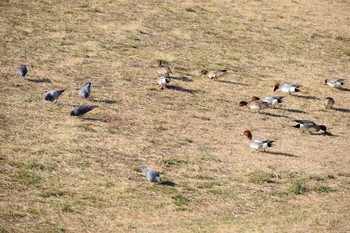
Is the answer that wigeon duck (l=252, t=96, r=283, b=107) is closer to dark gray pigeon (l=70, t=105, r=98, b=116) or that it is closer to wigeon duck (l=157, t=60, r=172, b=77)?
wigeon duck (l=157, t=60, r=172, b=77)

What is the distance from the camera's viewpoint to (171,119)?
20703 mm

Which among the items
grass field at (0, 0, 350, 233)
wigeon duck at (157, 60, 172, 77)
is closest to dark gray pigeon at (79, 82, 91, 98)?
grass field at (0, 0, 350, 233)

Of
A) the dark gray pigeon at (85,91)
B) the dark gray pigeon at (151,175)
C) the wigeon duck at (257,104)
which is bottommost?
the wigeon duck at (257,104)

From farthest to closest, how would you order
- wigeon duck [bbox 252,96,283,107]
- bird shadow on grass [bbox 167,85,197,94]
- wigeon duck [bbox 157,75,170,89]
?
bird shadow on grass [bbox 167,85,197,94] → wigeon duck [bbox 157,75,170,89] → wigeon duck [bbox 252,96,283,107]

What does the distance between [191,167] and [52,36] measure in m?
12.4

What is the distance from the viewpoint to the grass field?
14.7 metres

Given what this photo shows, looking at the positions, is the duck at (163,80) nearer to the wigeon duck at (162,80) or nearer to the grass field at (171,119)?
the wigeon duck at (162,80)

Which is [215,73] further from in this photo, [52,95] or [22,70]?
[22,70]

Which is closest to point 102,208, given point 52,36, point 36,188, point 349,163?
point 36,188

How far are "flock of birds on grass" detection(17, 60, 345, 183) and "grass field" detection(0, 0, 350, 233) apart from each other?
26 centimetres

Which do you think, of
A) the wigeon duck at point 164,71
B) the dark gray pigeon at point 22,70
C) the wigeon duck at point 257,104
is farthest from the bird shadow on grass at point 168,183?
the dark gray pigeon at point 22,70

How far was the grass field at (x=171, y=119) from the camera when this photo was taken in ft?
48.2

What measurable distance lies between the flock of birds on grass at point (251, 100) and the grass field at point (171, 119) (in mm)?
262

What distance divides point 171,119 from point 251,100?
3.49m
